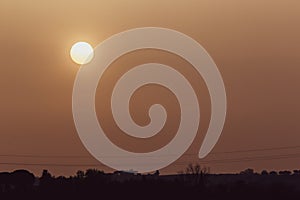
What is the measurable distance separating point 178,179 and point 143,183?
6.59 metres

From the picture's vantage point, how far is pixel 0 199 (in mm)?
47719

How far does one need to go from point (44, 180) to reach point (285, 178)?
2471 cm

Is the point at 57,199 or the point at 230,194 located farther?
the point at 230,194

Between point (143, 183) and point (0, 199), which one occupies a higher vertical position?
point (143, 183)

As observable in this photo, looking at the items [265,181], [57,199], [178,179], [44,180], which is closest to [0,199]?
[57,199]

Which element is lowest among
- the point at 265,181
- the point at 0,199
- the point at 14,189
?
the point at 0,199

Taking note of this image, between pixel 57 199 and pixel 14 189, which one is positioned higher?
pixel 14 189

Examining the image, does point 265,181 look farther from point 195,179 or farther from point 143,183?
point 143,183

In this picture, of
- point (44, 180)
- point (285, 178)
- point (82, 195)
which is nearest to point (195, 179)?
point (285, 178)

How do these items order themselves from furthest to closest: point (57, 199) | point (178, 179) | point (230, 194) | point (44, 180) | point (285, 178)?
point (285, 178), point (178, 179), point (44, 180), point (230, 194), point (57, 199)

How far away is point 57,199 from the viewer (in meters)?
50.9

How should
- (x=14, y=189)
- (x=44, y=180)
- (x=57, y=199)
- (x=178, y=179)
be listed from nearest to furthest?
(x=57, y=199) < (x=14, y=189) < (x=44, y=180) < (x=178, y=179)

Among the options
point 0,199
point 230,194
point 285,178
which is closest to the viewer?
point 0,199

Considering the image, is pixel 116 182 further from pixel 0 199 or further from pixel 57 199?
pixel 0 199
